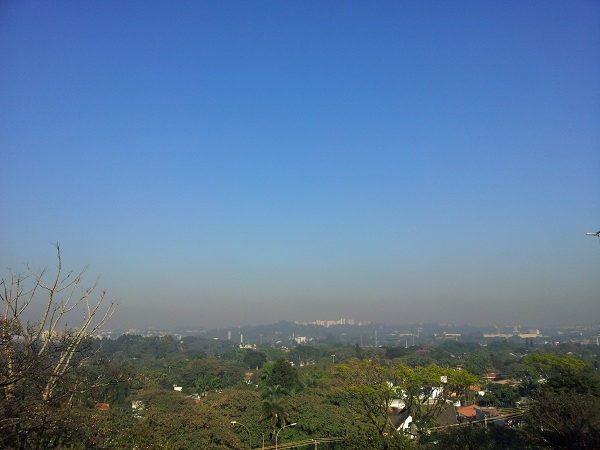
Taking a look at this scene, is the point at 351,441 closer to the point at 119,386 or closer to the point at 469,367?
the point at 119,386

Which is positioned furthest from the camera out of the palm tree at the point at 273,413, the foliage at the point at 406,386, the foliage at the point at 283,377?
the foliage at the point at 283,377

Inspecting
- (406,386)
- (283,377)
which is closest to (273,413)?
(406,386)

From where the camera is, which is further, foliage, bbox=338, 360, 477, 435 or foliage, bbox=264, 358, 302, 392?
foliage, bbox=264, 358, 302, 392

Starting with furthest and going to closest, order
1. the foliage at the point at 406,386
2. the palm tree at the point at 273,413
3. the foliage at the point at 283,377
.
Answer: the foliage at the point at 283,377 → the palm tree at the point at 273,413 → the foliage at the point at 406,386

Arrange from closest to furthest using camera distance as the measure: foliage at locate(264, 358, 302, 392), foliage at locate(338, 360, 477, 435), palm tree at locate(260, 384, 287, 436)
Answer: foliage at locate(338, 360, 477, 435)
palm tree at locate(260, 384, 287, 436)
foliage at locate(264, 358, 302, 392)

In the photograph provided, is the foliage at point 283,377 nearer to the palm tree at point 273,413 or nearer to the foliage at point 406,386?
the palm tree at point 273,413

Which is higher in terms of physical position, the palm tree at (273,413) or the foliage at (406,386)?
the foliage at (406,386)

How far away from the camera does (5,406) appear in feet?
→ 19.4

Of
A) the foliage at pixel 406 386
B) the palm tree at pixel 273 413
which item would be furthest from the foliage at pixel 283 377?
the foliage at pixel 406 386

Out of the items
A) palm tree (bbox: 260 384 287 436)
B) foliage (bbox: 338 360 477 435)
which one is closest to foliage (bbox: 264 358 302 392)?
palm tree (bbox: 260 384 287 436)

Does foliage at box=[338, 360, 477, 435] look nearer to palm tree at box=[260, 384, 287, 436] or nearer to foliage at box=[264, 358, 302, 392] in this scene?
palm tree at box=[260, 384, 287, 436]

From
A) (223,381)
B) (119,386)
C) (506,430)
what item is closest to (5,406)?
(506,430)

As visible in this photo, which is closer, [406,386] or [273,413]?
[406,386]

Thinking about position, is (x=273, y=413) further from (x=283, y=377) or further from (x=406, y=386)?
(x=283, y=377)
